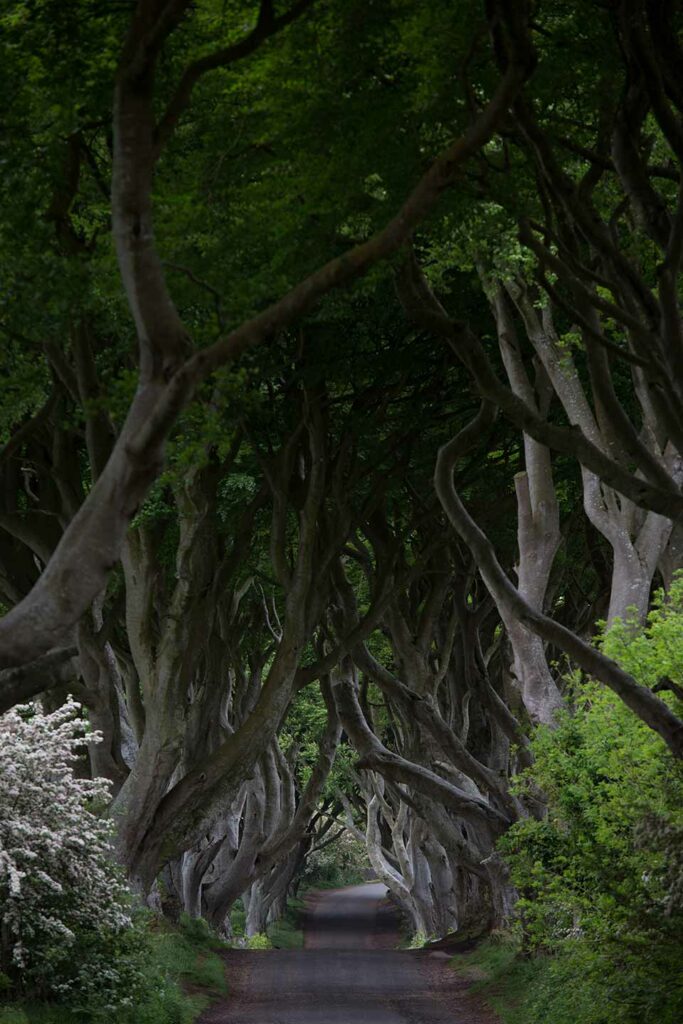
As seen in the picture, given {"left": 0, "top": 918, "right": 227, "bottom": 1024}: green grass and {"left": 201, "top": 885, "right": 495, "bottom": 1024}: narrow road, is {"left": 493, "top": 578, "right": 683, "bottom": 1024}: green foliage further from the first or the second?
{"left": 0, "top": 918, "right": 227, "bottom": 1024}: green grass

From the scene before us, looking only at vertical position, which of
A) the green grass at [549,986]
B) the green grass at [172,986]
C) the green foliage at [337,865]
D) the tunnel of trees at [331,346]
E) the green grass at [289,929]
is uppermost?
the green foliage at [337,865]

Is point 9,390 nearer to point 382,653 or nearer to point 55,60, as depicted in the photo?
point 55,60

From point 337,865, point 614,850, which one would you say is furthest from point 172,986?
point 337,865

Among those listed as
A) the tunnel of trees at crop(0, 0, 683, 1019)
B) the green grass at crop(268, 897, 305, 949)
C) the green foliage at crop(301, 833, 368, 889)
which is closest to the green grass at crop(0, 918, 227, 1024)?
the tunnel of trees at crop(0, 0, 683, 1019)

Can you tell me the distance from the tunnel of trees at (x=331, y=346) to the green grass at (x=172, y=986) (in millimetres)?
1179

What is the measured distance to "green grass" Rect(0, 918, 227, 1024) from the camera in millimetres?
12539

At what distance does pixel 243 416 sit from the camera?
54.5ft

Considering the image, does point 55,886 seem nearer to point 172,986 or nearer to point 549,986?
point 172,986

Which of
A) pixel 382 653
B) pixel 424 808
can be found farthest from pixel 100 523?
pixel 382 653

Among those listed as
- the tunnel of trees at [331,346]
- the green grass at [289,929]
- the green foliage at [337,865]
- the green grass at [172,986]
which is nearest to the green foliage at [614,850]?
the tunnel of trees at [331,346]

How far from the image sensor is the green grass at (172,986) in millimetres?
12539

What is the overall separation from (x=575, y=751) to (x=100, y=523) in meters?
7.41

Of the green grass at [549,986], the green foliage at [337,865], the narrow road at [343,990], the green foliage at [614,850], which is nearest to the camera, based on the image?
the green foliage at [614,850]

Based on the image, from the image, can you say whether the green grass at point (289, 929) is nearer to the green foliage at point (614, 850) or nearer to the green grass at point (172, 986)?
the green grass at point (172, 986)
